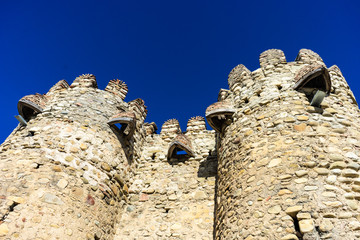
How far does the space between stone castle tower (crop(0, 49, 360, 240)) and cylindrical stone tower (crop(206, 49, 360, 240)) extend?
0.02 metres

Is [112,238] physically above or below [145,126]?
below

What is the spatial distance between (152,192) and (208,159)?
1.79 meters

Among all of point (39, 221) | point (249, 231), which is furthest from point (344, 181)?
point (39, 221)

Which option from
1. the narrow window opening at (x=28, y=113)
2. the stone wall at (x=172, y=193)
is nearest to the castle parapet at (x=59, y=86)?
the narrow window opening at (x=28, y=113)

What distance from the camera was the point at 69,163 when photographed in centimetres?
598

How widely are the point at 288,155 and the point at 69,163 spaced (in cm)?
451

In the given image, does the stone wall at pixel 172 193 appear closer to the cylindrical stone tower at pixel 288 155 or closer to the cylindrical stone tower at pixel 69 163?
the cylindrical stone tower at pixel 69 163

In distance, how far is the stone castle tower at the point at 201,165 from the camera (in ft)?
13.4

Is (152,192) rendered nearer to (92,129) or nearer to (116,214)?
(116,214)

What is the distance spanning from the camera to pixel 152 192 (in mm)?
7199

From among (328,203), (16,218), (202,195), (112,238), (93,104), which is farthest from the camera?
(93,104)

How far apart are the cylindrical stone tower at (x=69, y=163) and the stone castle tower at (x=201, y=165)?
0.08ft

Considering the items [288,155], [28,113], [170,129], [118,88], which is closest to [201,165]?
[170,129]

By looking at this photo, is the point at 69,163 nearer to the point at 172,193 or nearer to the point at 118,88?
the point at 172,193
